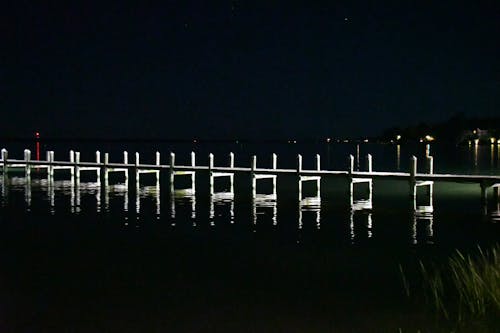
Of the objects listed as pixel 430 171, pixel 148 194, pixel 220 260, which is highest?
pixel 430 171

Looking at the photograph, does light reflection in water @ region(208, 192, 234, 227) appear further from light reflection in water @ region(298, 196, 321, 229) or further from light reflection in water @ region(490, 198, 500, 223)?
light reflection in water @ region(490, 198, 500, 223)

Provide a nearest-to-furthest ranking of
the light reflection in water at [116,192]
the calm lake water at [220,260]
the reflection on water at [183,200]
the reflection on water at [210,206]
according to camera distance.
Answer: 1. the calm lake water at [220,260]
2. the reflection on water at [210,206]
3. the reflection on water at [183,200]
4. the light reflection in water at [116,192]

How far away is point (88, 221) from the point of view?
21.6 m

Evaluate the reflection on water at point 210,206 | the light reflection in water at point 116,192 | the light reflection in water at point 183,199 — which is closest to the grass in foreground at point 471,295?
the reflection on water at point 210,206

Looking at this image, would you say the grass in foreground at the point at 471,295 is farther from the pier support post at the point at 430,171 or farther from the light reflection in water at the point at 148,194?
the pier support post at the point at 430,171

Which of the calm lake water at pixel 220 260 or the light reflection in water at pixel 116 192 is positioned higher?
the light reflection in water at pixel 116 192

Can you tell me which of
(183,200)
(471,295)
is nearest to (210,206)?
(183,200)

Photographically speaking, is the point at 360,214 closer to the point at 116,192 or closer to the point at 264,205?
the point at 264,205

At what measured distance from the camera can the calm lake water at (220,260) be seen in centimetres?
1087

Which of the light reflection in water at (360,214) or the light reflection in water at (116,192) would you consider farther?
the light reflection in water at (116,192)

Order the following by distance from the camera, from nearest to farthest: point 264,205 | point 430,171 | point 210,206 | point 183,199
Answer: point 210,206 → point 264,205 → point 430,171 → point 183,199

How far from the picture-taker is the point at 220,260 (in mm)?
15297

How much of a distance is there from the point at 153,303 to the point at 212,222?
9.86m

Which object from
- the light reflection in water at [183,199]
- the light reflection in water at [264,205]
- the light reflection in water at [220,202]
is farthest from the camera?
the light reflection in water at [183,199]
